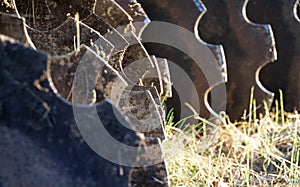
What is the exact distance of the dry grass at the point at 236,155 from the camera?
2.24 metres

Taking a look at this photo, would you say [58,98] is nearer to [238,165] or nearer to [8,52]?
[8,52]

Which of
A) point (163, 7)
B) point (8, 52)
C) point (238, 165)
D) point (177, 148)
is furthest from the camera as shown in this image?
point (163, 7)

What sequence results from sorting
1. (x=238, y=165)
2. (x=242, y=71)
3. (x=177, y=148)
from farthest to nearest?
(x=242, y=71), (x=177, y=148), (x=238, y=165)

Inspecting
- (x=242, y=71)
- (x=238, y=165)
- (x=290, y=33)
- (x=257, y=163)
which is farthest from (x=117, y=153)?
(x=290, y=33)

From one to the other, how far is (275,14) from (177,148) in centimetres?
120

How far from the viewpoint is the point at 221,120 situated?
2.93 m

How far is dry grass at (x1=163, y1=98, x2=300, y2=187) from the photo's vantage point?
2236 millimetres

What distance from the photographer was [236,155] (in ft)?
8.68

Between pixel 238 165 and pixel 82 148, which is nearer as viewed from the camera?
pixel 82 148

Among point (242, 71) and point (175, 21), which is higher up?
point (175, 21)

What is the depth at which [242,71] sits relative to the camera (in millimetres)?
3133

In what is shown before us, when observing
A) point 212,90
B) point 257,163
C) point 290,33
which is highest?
point 290,33

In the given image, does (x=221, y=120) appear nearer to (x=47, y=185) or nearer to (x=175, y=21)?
(x=175, y=21)

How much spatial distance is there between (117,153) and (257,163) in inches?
55.7
